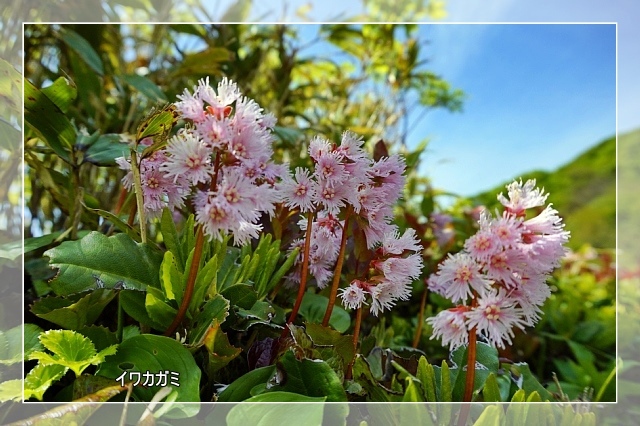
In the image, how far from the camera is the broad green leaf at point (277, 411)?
0.44m

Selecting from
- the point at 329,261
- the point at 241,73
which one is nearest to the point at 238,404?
the point at 329,261

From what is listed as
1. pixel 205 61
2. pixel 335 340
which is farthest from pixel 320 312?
pixel 205 61

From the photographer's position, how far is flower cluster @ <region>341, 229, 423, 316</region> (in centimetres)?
51

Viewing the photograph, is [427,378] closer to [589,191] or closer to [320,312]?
[320,312]

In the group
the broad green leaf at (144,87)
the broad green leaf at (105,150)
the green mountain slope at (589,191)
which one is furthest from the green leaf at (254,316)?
the green mountain slope at (589,191)

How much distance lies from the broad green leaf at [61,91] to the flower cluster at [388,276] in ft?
1.34

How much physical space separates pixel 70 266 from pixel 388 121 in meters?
1.27

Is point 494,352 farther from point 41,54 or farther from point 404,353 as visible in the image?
point 41,54

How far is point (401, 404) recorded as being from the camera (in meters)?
0.47

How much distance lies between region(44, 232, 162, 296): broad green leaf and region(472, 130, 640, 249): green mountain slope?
2695mm

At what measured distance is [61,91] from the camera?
2.13 ft

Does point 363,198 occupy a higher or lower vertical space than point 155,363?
higher

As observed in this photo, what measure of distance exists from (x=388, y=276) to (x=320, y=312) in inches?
8.3

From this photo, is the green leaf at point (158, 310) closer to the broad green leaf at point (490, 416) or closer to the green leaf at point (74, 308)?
the green leaf at point (74, 308)
